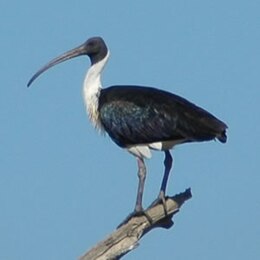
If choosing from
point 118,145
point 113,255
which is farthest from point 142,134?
point 113,255

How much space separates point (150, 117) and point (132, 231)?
11.0ft

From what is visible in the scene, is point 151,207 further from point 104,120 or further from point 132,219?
point 104,120

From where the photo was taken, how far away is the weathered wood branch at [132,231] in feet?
52.1

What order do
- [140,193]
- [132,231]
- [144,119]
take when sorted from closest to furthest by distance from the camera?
[132,231]
[140,193]
[144,119]

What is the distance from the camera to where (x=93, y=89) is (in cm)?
2036

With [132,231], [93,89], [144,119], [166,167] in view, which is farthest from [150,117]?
[132,231]

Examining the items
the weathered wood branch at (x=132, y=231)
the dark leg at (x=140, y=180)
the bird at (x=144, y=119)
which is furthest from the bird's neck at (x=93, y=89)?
the weathered wood branch at (x=132, y=231)

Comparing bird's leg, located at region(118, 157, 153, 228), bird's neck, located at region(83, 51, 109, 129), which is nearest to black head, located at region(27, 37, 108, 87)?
bird's neck, located at region(83, 51, 109, 129)

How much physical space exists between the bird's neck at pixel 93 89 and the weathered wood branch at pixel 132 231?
2562 millimetres

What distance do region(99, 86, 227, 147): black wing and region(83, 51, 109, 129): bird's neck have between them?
0.13 metres

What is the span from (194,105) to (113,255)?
157 inches

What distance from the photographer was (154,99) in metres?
19.5

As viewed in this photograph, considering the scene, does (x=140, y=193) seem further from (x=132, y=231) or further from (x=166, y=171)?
(x=132, y=231)

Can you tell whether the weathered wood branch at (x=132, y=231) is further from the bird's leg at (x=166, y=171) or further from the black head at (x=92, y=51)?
the black head at (x=92, y=51)
